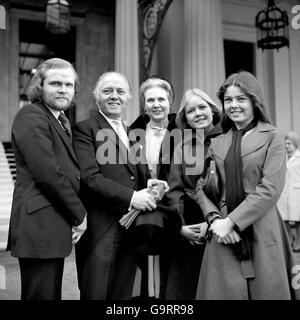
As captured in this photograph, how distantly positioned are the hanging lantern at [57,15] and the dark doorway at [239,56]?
17.3 ft

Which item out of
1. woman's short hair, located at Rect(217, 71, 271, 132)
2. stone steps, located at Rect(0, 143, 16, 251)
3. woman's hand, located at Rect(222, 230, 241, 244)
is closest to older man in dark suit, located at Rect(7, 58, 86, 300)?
woman's hand, located at Rect(222, 230, 241, 244)

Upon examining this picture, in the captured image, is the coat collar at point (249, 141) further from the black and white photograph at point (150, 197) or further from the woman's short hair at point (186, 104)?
the woman's short hair at point (186, 104)

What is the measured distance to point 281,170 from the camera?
6.89 ft

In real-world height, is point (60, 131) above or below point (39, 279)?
above

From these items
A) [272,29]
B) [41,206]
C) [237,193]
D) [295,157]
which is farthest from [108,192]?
[272,29]

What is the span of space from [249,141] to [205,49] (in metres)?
5.21

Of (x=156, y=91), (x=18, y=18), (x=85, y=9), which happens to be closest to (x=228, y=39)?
(x=85, y=9)

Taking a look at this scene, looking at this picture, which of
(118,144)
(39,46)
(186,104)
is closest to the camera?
(118,144)

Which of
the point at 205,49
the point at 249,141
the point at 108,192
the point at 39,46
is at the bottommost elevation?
the point at 108,192

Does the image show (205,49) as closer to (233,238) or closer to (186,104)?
(186,104)

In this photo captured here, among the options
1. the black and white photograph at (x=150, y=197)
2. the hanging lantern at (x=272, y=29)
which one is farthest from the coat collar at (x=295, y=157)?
the black and white photograph at (x=150, y=197)

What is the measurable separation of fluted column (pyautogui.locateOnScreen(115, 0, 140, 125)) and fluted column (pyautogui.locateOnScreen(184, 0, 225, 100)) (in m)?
0.96

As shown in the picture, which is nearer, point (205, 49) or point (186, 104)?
point (186, 104)

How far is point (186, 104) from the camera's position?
2588mm
